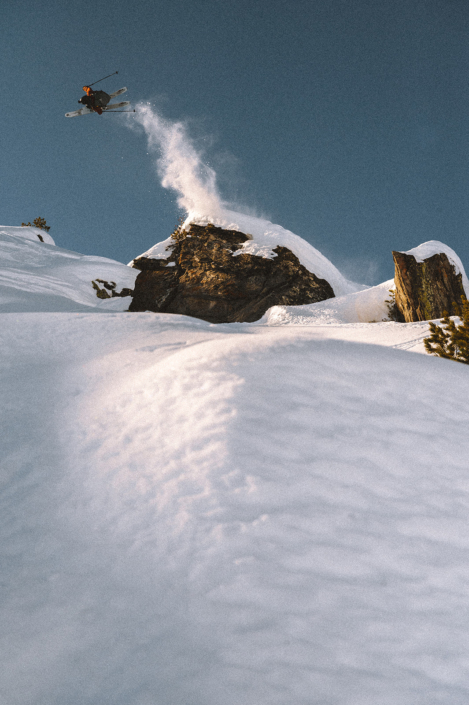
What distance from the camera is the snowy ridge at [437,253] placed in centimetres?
1109

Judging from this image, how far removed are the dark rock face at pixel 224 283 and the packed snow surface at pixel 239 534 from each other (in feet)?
39.9

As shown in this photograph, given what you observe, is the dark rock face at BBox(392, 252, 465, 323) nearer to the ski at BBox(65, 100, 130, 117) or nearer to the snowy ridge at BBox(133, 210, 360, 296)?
the snowy ridge at BBox(133, 210, 360, 296)

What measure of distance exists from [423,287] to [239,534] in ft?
34.8

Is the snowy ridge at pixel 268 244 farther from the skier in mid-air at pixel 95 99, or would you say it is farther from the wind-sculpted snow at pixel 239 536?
the wind-sculpted snow at pixel 239 536

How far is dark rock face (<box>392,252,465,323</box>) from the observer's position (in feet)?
34.8

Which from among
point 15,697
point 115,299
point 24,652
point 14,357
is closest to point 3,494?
point 24,652

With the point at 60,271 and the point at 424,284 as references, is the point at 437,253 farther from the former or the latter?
the point at 60,271

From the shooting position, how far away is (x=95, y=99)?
11.8m

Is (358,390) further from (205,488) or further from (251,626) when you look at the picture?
(251,626)

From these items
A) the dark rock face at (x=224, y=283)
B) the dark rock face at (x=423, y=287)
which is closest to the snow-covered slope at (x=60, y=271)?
the dark rock face at (x=224, y=283)

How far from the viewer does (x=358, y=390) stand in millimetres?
3082

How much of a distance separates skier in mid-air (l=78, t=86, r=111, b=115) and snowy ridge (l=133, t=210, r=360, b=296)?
6.73m

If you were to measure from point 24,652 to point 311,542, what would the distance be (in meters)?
1.24

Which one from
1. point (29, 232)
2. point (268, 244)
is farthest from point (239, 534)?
point (29, 232)
